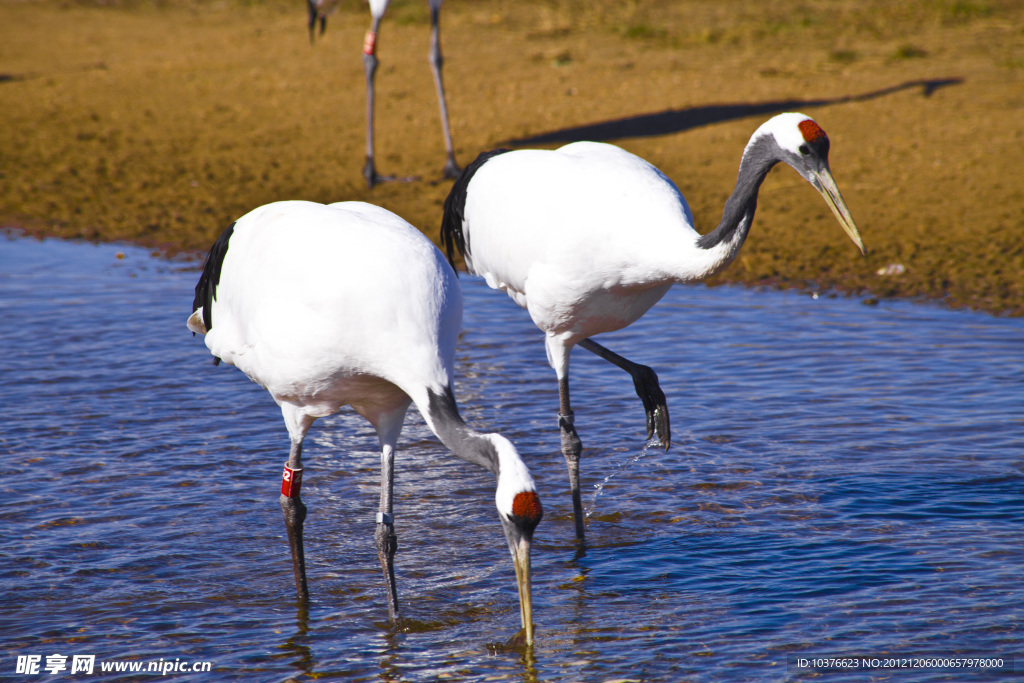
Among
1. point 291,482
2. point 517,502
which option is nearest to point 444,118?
point 291,482

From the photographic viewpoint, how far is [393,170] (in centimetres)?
1073

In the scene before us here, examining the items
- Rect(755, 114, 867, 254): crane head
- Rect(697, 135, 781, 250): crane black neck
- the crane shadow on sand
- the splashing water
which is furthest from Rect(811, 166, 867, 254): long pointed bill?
the crane shadow on sand

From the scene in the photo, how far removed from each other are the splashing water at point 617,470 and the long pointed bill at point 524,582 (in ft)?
4.06

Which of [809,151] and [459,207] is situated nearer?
[809,151]

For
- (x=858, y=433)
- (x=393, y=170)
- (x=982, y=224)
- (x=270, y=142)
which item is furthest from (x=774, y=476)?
(x=270, y=142)

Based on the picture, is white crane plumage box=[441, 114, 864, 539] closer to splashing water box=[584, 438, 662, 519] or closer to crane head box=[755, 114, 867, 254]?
crane head box=[755, 114, 867, 254]

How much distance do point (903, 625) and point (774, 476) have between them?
1340 mm

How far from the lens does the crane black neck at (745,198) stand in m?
4.27

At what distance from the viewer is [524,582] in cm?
381

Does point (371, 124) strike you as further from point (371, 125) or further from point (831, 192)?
point (831, 192)

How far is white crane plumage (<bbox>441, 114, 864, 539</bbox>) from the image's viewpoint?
14.2 ft

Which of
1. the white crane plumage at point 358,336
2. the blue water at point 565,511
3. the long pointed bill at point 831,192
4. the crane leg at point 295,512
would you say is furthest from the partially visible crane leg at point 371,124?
the long pointed bill at point 831,192

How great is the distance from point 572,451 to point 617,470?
18.4 inches

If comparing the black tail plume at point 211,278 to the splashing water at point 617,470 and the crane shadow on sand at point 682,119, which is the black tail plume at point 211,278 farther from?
the crane shadow on sand at point 682,119
